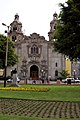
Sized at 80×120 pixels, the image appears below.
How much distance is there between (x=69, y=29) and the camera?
27.9 metres

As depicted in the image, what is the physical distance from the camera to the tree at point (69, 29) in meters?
27.0

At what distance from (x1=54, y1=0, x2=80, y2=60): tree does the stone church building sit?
171 ft

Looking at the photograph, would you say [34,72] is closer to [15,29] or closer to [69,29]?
[15,29]

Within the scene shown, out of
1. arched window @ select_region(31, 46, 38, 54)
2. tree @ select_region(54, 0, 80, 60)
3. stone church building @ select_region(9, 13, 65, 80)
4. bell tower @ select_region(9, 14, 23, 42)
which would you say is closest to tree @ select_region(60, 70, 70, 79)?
stone church building @ select_region(9, 13, 65, 80)

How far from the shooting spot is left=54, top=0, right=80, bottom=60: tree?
27025 millimetres

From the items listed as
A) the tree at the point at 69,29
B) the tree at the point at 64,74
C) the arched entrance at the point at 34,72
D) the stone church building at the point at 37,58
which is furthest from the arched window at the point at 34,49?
the tree at the point at 69,29

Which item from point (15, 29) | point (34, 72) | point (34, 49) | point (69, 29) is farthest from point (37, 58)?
point (69, 29)

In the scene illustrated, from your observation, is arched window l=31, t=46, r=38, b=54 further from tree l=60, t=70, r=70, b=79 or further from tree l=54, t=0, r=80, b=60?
tree l=54, t=0, r=80, b=60

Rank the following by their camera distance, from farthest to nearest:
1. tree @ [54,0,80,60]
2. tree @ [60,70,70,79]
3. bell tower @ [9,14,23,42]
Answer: bell tower @ [9,14,23,42] < tree @ [60,70,70,79] < tree @ [54,0,80,60]

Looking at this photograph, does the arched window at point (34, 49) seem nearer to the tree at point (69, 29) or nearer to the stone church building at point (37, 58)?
the stone church building at point (37, 58)

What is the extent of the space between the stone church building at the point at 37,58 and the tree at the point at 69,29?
171 ft

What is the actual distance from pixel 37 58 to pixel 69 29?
185 ft

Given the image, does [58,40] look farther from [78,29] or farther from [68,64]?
[68,64]

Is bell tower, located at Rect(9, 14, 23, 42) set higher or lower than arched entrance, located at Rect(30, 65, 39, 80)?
higher
